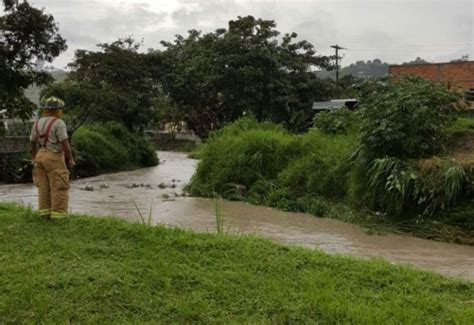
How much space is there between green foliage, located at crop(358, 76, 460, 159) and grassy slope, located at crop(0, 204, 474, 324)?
19.5 feet

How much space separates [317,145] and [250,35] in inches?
775

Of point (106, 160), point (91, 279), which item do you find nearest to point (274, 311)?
point (91, 279)

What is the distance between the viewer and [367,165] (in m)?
12.0

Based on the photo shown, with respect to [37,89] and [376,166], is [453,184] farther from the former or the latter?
[37,89]

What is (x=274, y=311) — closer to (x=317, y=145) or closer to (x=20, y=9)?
(x=317, y=145)

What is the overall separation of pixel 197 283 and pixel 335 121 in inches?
440

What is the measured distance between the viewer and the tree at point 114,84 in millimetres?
25369

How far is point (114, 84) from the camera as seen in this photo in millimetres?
28438

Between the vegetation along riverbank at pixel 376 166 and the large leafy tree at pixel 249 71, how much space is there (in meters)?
15.2

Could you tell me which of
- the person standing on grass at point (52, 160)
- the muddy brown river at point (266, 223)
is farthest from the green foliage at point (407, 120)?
the person standing on grass at point (52, 160)

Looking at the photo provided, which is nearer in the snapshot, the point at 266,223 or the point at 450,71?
the point at 266,223

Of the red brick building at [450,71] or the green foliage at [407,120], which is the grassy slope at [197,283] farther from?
the red brick building at [450,71]

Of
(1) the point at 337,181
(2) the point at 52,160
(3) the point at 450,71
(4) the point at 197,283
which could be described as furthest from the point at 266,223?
(3) the point at 450,71

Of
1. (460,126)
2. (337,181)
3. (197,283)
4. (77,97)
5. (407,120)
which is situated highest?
(77,97)
